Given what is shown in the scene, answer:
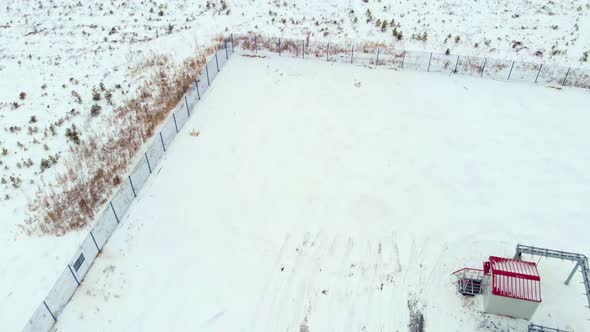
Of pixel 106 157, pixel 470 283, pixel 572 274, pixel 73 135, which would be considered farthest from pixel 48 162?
pixel 572 274

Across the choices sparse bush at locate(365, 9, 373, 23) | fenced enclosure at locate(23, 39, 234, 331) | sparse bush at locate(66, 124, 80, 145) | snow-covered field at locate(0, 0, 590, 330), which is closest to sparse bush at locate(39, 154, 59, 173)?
snow-covered field at locate(0, 0, 590, 330)

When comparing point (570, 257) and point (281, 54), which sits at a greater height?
point (281, 54)

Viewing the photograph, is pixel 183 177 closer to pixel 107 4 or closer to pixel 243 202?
pixel 243 202

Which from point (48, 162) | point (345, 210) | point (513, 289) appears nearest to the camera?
point (513, 289)

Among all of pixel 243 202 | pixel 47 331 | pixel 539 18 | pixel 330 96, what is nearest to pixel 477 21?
pixel 539 18

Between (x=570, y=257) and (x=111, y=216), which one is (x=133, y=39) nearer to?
(x=111, y=216)

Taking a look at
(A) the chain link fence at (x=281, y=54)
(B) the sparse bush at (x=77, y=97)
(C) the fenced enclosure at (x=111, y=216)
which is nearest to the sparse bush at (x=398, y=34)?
(A) the chain link fence at (x=281, y=54)
